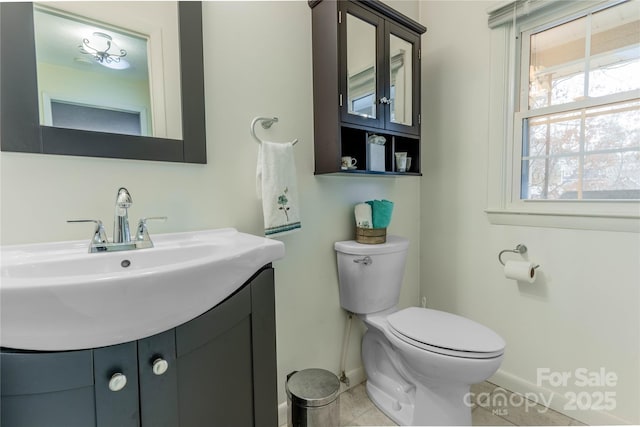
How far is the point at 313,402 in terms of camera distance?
1160mm

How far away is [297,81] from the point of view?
4.45 feet

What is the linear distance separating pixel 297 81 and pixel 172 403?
1217 mm

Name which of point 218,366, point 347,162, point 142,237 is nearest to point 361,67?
point 347,162

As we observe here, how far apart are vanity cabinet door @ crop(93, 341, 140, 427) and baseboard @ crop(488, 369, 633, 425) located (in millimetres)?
1693

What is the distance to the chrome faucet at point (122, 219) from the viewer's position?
88cm

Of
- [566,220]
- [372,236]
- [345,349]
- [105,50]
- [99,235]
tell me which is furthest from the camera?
[345,349]

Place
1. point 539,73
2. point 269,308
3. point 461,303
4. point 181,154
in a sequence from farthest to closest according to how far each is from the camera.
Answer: point 461,303 < point 539,73 < point 181,154 < point 269,308

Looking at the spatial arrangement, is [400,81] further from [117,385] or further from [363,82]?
[117,385]

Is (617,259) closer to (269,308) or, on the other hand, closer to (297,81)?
(269,308)

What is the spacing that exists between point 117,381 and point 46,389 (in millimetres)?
111

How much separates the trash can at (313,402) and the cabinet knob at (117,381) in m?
0.74

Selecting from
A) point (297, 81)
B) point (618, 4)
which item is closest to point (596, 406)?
point (618, 4)

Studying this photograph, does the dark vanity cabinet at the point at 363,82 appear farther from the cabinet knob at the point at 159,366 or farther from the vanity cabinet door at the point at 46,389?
the vanity cabinet door at the point at 46,389

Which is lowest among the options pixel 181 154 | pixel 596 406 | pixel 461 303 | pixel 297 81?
pixel 596 406
